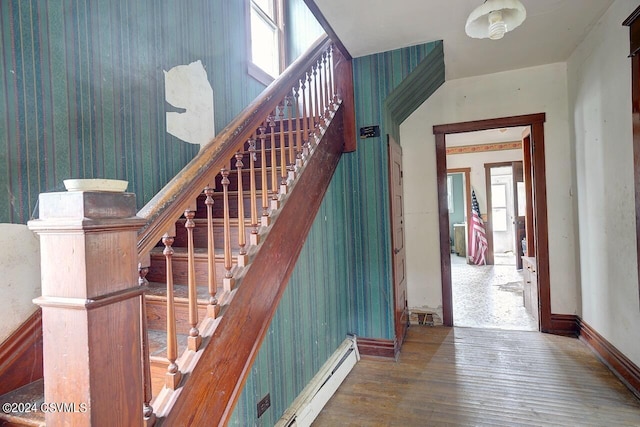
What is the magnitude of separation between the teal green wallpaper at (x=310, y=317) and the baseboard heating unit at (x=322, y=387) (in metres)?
0.04

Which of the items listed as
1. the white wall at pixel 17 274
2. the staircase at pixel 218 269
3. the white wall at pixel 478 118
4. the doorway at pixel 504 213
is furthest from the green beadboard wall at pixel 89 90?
the doorway at pixel 504 213

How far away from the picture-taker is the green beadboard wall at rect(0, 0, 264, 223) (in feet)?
4.73

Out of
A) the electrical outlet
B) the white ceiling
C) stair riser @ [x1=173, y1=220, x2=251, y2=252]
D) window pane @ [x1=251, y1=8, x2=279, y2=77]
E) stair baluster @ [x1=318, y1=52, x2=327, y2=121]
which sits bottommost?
the electrical outlet

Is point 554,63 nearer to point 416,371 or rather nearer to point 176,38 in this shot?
point 416,371

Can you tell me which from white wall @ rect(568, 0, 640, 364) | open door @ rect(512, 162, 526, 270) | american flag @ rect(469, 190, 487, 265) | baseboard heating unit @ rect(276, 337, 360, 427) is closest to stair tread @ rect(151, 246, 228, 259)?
baseboard heating unit @ rect(276, 337, 360, 427)

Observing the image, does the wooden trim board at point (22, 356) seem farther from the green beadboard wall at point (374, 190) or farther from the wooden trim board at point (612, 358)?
the wooden trim board at point (612, 358)

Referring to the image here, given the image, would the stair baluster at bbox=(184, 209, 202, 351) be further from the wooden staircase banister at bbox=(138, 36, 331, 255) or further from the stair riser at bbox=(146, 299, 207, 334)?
the stair riser at bbox=(146, 299, 207, 334)

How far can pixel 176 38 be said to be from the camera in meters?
2.41

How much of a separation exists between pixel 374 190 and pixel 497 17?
1.49 metres

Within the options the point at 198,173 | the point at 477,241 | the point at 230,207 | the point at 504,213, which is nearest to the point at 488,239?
the point at 477,241

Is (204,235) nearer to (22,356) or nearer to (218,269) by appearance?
(218,269)

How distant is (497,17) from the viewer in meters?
1.72

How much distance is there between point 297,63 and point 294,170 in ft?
2.35

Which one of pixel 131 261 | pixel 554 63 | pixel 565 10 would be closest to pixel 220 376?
pixel 131 261
